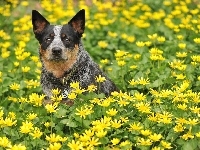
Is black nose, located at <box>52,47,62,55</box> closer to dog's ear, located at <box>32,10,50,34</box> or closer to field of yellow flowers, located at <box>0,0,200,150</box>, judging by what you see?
dog's ear, located at <box>32,10,50,34</box>

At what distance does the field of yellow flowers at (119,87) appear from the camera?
5.68 meters

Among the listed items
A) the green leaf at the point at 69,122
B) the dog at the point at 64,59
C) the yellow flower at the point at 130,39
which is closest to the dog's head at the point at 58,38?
the dog at the point at 64,59

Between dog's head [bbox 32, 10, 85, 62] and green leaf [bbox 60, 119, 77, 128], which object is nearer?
green leaf [bbox 60, 119, 77, 128]

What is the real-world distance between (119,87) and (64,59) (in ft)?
3.80

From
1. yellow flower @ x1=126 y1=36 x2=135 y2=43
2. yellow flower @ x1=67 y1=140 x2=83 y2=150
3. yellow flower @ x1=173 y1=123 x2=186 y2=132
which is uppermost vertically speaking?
yellow flower @ x1=126 y1=36 x2=135 y2=43

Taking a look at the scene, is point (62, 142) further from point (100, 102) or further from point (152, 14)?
point (152, 14)

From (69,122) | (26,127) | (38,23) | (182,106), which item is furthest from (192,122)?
(38,23)

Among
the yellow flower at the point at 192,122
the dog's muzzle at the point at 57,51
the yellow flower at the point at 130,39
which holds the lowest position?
the yellow flower at the point at 192,122

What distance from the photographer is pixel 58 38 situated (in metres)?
7.23

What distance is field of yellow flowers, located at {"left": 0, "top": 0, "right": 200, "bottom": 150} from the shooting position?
5.68m

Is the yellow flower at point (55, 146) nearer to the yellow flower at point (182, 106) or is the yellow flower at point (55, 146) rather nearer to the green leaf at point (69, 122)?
the green leaf at point (69, 122)

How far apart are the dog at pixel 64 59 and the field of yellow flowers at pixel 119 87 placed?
315 mm

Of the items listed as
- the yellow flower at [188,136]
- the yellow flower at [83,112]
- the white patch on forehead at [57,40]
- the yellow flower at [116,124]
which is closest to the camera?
the yellow flower at [188,136]

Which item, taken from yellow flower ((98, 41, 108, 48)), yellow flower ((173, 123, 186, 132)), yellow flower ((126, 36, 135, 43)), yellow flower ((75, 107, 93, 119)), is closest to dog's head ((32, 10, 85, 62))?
yellow flower ((75, 107, 93, 119))
